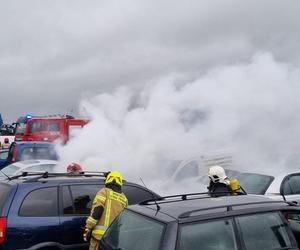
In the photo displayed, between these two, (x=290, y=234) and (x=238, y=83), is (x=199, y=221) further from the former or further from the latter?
(x=238, y=83)

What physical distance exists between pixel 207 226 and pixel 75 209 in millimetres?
2522

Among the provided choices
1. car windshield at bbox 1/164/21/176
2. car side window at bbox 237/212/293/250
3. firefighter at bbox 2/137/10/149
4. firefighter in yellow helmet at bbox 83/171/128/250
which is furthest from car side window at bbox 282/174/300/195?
firefighter at bbox 2/137/10/149

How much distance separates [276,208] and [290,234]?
0.89 ft

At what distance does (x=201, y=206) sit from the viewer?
4.60m

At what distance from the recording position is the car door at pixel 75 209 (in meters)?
6.09

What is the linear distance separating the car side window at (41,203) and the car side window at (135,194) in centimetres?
109

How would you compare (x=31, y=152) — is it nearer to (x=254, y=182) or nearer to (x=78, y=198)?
(x=254, y=182)

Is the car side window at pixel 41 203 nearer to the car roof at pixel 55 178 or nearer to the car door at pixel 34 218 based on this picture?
the car door at pixel 34 218

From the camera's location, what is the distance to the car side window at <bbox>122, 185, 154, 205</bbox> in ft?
22.4

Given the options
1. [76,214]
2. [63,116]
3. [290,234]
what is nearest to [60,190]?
[76,214]

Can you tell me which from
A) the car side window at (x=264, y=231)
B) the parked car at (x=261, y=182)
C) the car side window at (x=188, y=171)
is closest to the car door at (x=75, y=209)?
the car side window at (x=264, y=231)

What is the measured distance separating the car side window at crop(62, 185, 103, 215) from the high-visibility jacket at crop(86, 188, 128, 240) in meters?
0.53

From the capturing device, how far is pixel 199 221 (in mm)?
4238

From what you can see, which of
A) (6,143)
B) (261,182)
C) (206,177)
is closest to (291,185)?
(261,182)
